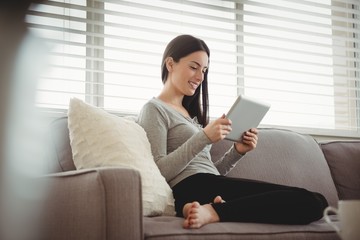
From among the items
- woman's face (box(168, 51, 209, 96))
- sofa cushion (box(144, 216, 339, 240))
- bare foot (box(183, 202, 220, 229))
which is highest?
woman's face (box(168, 51, 209, 96))

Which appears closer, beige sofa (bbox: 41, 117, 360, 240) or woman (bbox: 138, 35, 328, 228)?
beige sofa (bbox: 41, 117, 360, 240)

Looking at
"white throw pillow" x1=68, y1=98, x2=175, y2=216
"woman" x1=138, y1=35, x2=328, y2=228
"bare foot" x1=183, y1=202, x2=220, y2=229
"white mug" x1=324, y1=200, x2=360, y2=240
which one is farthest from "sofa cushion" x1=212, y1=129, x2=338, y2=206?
"white mug" x1=324, y1=200, x2=360, y2=240

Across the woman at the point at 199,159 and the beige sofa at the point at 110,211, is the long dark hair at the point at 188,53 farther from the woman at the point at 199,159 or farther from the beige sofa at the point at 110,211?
the beige sofa at the point at 110,211

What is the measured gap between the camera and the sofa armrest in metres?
0.99

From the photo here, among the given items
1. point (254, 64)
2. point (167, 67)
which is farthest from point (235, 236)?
point (254, 64)

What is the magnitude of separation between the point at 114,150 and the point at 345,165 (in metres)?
1.17

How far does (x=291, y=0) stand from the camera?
2.65 metres

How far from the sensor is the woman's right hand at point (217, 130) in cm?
151

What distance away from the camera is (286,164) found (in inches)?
76.5

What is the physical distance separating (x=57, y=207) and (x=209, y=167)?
75 centimetres

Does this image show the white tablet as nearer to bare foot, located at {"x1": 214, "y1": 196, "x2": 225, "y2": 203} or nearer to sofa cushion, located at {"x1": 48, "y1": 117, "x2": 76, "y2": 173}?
bare foot, located at {"x1": 214, "y1": 196, "x2": 225, "y2": 203}

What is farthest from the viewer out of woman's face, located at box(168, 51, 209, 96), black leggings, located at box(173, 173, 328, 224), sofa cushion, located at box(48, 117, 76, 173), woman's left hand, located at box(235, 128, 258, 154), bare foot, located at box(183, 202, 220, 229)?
woman's face, located at box(168, 51, 209, 96)

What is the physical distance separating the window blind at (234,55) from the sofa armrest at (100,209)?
91cm

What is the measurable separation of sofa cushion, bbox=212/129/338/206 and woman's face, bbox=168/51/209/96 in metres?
0.27
